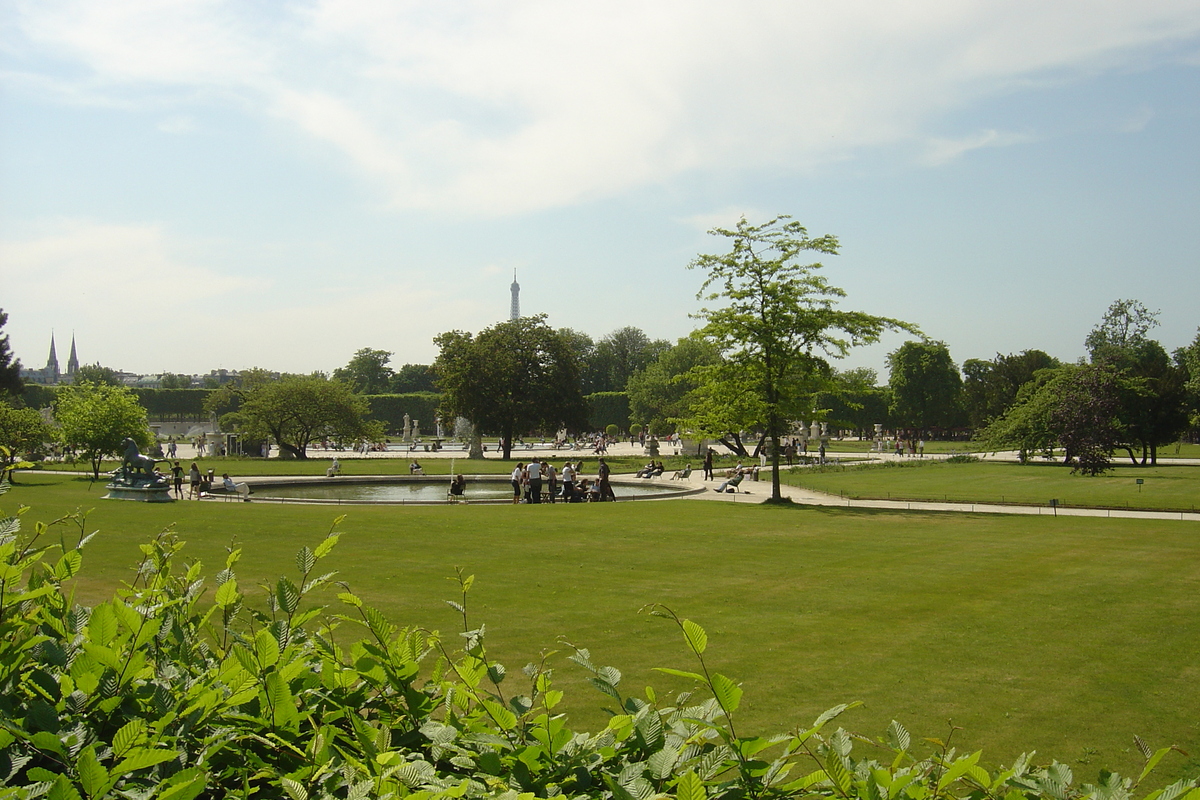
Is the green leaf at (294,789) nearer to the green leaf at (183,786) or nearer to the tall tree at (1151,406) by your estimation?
the green leaf at (183,786)

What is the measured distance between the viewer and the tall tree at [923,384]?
89875 millimetres

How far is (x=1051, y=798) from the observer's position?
2230 mm

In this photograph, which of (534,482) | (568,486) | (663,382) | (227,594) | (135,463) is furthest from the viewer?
(663,382)

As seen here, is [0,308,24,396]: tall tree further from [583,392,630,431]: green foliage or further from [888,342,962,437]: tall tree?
[888,342,962,437]: tall tree

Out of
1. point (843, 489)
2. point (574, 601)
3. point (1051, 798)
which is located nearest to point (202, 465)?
point (843, 489)

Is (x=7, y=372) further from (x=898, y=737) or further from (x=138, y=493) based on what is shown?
(x=898, y=737)

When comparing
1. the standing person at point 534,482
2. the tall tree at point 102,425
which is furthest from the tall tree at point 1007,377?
the tall tree at point 102,425

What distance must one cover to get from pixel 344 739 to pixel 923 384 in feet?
310

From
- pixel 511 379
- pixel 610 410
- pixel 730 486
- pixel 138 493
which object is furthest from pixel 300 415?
pixel 610 410

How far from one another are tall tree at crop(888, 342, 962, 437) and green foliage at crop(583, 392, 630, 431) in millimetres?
31918

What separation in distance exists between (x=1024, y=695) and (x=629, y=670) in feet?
13.0

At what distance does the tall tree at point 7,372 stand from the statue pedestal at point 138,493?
155ft

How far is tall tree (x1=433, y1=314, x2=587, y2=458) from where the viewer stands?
5584cm

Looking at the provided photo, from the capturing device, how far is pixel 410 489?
36.6m
